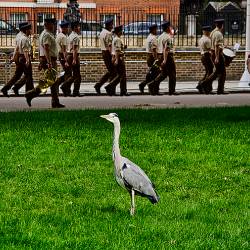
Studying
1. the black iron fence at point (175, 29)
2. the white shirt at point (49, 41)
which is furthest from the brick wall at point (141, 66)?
the white shirt at point (49, 41)

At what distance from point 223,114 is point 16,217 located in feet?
29.2

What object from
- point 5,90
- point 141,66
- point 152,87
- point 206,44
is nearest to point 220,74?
point 206,44

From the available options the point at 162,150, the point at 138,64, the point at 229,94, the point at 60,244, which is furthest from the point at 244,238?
the point at 138,64

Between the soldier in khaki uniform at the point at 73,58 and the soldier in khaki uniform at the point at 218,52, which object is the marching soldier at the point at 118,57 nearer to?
the soldier in khaki uniform at the point at 73,58

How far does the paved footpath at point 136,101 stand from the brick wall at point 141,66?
3.89 meters

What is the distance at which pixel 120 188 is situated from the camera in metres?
9.88

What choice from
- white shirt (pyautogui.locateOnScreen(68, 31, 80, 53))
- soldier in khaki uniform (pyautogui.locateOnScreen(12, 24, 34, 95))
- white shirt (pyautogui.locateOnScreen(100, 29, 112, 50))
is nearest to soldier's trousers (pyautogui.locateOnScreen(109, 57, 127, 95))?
white shirt (pyautogui.locateOnScreen(100, 29, 112, 50))

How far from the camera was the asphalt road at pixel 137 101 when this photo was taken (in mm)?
21391

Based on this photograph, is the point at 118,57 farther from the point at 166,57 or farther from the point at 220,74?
the point at 220,74

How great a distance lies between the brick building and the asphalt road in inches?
576

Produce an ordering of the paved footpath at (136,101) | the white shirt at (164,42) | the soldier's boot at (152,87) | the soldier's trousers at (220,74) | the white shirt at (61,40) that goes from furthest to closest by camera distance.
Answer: the soldier's boot at (152,87) → the soldier's trousers at (220,74) → the white shirt at (164,42) → the white shirt at (61,40) → the paved footpath at (136,101)

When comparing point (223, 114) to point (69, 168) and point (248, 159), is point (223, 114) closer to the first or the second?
point (248, 159)

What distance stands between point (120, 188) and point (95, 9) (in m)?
38.9

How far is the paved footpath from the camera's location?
70.1ft
